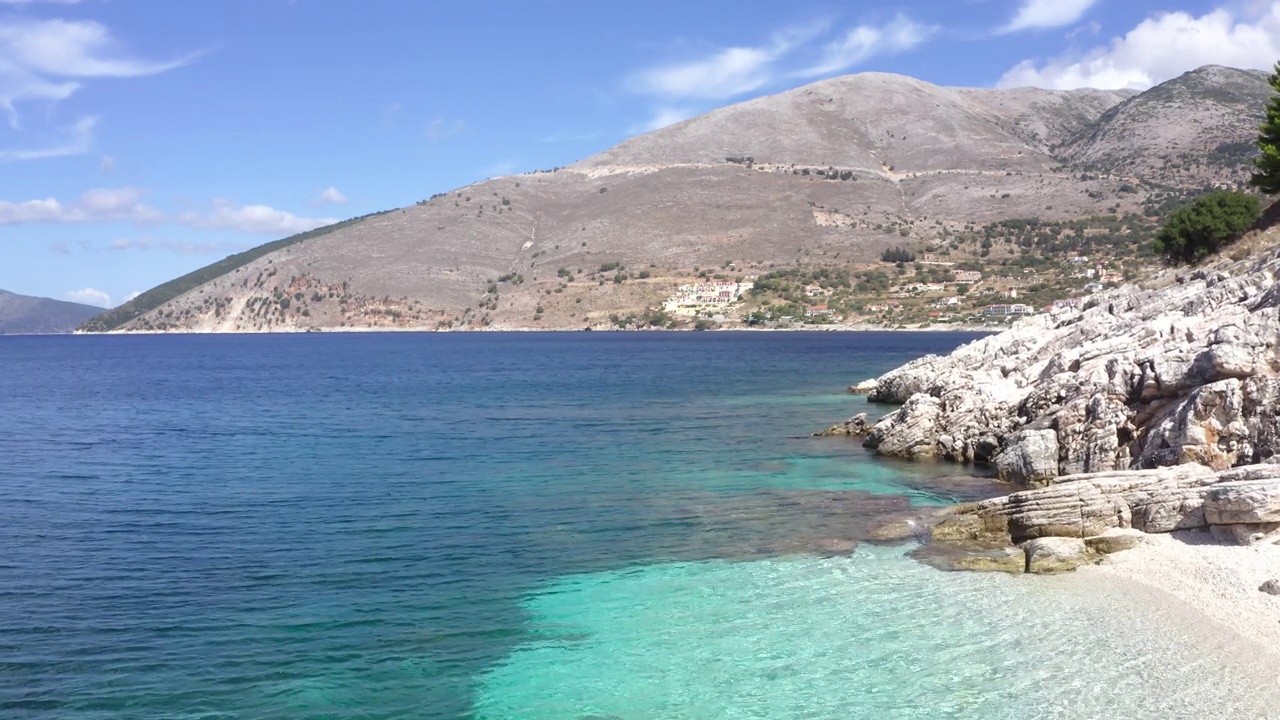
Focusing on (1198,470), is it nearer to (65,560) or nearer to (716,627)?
(716,627)

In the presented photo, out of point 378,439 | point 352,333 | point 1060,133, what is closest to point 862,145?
point 1060,133

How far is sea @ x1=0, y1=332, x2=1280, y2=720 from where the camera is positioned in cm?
1082

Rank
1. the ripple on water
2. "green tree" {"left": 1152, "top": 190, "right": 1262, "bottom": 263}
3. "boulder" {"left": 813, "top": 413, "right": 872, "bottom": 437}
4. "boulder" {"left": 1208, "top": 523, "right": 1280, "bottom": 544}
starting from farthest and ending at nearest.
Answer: "green tree" {"left": 1152, "top": 190, "right": 1262, "bottom": 263}, "boulder" {"left": 813, "top": 413, "right": 872, "bottom": 437}, "boulder" {"left": 1208, "top": 523, "right": 1280, "bottom": 544}, the ripple on water

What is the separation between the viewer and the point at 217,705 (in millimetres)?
10688

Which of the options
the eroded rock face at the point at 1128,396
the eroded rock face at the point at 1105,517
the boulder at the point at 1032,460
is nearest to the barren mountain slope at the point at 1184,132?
the eroded rock face at the point at 1128,396

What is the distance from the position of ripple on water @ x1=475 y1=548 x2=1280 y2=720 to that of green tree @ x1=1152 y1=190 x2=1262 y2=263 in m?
40.7

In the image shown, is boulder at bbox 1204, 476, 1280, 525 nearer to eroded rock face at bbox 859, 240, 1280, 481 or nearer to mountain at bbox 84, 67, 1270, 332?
eroded rock face at bbox 859, 240, 1280, 481

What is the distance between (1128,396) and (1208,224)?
3308 cm

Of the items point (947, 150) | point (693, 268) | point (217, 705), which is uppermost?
point (947, 150)

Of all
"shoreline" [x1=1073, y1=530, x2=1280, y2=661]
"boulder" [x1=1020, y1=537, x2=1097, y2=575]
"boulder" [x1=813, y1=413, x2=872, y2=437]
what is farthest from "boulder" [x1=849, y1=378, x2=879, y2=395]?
"shoreline" [x1=1073, y1=530, x2=1280, y2=661]

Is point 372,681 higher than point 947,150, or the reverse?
point 947,150

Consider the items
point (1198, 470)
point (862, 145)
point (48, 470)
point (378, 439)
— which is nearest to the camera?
point (1198, 470)

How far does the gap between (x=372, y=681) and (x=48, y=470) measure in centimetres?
1916

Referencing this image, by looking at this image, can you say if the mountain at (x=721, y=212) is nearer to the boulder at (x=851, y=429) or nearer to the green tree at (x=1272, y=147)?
the green tree at (x=1272, y=147)
